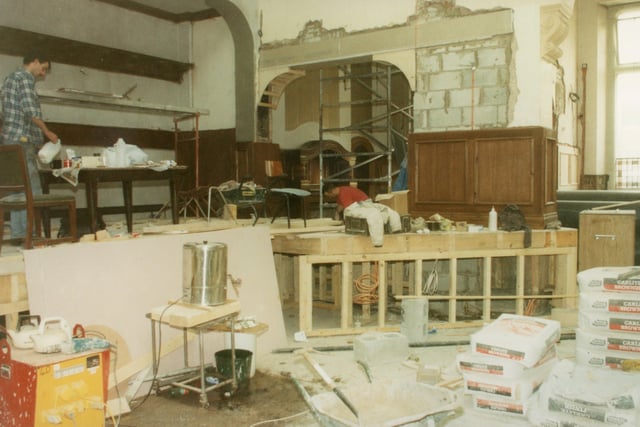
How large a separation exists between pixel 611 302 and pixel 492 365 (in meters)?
1.25

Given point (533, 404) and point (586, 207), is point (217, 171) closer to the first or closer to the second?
point (586, 207)

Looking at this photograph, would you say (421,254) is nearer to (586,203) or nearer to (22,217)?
(586,203)

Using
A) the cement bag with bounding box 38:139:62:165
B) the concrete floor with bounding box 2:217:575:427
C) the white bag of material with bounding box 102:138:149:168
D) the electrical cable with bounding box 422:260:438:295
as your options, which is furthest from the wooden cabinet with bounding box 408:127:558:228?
the cement bag with bounding box 38:139:62:165

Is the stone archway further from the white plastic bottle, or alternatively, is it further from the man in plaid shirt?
the white plastic bottle

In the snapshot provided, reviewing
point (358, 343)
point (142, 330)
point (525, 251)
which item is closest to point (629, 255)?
point (525, 251)

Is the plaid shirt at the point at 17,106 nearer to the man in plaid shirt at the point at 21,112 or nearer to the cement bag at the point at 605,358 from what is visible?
the man in plaid shirt at the point at 21,112

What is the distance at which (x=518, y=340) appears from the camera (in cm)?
367

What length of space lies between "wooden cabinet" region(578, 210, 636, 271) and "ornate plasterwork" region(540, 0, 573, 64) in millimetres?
1898

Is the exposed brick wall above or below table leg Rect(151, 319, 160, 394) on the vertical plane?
above

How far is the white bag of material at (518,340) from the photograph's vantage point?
3586mm

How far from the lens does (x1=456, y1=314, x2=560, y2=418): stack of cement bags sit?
11.7ft

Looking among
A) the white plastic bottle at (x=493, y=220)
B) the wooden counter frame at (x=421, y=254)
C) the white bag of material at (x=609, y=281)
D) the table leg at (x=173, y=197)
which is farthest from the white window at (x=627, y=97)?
the table leg at (x=173, y=197)

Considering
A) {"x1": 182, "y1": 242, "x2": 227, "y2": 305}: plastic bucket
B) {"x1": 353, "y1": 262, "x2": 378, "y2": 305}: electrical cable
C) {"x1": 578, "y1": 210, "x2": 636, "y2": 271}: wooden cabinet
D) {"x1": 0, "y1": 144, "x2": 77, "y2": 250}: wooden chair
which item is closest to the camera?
{"x1": 182, "y1": 242, "x2": 227, "y2": 305}: plastic bucket

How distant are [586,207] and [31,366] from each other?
6.30 meters
